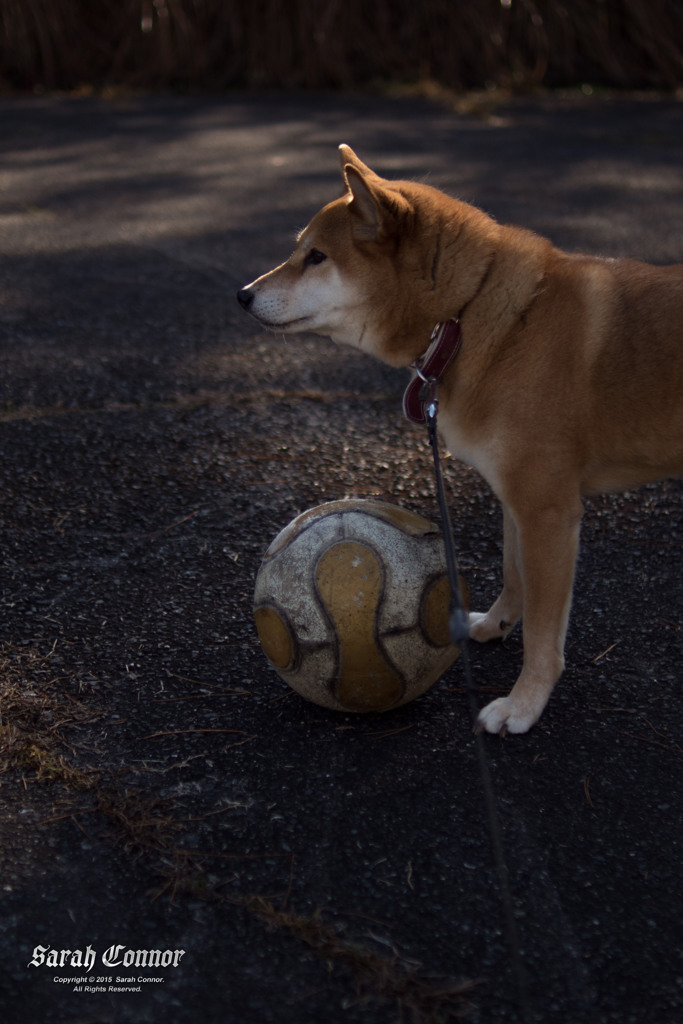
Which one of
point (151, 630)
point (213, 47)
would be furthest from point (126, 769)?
point (213, 47)

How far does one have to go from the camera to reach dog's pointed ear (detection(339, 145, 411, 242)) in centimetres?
301

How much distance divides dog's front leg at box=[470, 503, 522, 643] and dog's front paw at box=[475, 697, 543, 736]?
0.47 meters

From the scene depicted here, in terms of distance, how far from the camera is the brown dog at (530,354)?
116 inches

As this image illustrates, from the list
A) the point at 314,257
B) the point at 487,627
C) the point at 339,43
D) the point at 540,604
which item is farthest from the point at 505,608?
the point at 339,43

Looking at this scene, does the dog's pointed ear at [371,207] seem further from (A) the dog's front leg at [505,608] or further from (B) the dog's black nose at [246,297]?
(A) the dog's front leg at [505,608]

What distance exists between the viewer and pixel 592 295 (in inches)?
121

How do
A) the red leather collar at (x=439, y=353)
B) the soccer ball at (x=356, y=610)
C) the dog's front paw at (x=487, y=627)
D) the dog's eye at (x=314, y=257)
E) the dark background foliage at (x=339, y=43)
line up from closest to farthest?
the soccer ball at (x=356, y=610), the red leather collar at (x=439, y=353), the dog's eye at (x=314, y=257), the dog's front paw at (x=487, y=627), the dark background foliage at (x=339, y=43)

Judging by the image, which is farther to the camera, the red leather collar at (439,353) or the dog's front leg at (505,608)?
the dog's front leg at (505,608)

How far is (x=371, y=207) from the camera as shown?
10.0 feet

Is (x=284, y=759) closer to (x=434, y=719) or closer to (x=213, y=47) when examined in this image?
(x=434, y=719)

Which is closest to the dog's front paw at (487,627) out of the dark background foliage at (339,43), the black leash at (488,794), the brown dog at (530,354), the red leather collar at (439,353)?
the brown dog at (530,354)

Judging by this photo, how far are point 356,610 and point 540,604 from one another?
60 cm

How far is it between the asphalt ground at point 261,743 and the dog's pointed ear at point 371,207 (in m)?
1.32

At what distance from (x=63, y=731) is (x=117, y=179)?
306 inches
